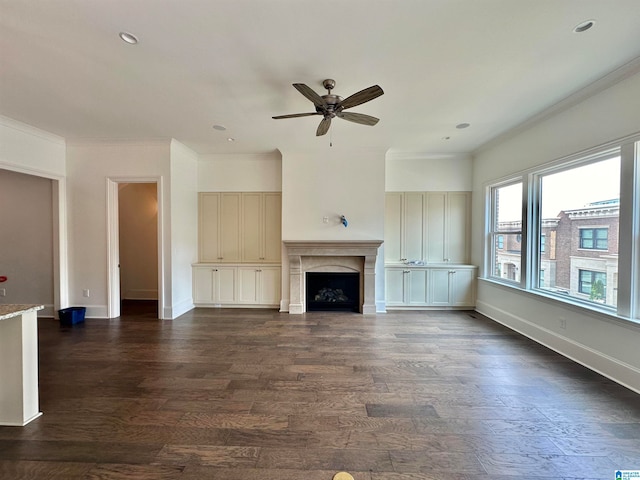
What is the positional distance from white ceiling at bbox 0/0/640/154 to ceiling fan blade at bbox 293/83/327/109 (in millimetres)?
241

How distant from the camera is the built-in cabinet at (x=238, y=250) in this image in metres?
5.07

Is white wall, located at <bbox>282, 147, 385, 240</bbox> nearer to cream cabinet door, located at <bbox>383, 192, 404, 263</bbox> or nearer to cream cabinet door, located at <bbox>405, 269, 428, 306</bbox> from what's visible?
cream cabinet door, located at <bbox>383, 192, 404, 263</bbox>

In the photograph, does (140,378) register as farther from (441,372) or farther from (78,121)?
(78,121)

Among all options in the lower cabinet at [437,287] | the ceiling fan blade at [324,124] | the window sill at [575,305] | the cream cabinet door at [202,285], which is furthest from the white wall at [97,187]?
the window sill at [575,305]

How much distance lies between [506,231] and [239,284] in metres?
4.71

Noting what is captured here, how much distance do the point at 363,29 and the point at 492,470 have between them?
3043 mm

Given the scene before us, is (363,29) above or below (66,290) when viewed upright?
above

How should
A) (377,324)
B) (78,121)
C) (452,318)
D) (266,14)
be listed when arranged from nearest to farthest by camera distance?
(266,14) < (78,121) < (377,324) < (452,318)

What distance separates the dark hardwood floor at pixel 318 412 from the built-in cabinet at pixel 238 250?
5.06 feet

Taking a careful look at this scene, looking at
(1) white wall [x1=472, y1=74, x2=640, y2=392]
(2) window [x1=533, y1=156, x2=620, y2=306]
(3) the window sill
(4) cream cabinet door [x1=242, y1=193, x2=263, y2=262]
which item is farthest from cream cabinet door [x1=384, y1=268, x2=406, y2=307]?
(4) cream cabinet door [x1=242, y1=193, x2=263, y2=262]

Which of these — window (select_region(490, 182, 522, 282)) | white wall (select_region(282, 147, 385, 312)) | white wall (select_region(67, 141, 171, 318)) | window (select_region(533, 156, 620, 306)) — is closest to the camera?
window (select_region(533, 156, 620, 306))

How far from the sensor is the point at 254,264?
5.08 meters

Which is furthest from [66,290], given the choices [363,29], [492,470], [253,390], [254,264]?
[492,470]

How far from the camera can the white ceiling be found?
6.03 feet
